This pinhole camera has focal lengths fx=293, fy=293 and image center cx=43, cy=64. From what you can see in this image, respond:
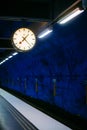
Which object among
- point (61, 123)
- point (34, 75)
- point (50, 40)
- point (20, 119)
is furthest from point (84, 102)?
point (34, 75)

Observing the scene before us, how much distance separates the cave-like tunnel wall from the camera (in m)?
11.5

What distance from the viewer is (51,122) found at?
1110cm

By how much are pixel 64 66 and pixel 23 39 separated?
157 inches

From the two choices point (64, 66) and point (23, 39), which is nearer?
point (23, 39)

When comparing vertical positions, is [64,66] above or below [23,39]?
below

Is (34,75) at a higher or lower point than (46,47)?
lower

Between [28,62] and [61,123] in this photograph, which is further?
[28,62]

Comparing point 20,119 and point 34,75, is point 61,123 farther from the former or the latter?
point 34,75

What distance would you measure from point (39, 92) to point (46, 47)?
16.3ft

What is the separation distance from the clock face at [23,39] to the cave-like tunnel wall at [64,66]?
1.79 m

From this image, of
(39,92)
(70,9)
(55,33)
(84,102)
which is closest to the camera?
(70,9)

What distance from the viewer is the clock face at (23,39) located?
10383 mm

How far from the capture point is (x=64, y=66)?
14.1 m

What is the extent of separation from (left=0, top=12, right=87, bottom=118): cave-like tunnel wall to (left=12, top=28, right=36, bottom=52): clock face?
1.79 m
